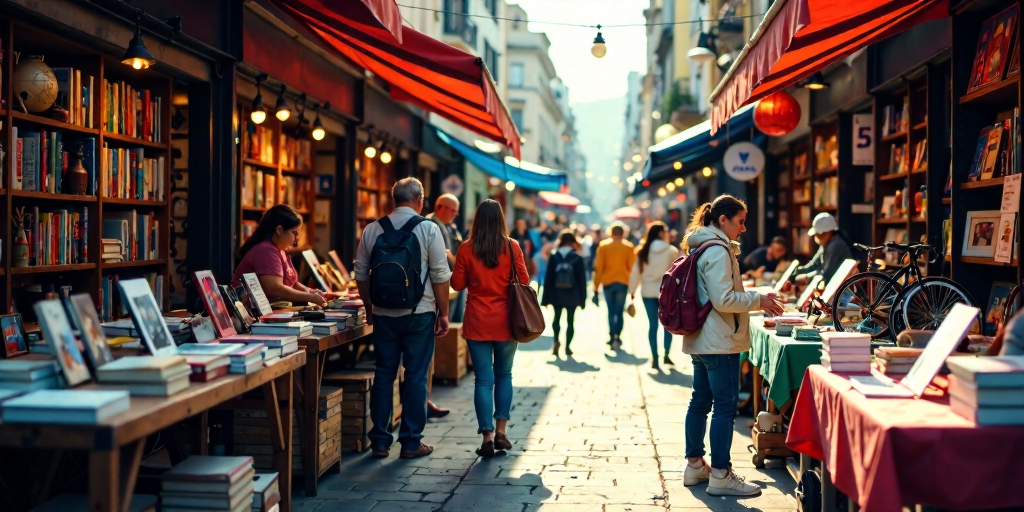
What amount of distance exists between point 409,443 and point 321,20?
3199 mm

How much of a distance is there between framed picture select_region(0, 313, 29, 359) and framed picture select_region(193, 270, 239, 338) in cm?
95

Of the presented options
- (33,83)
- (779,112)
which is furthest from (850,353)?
(779,112)

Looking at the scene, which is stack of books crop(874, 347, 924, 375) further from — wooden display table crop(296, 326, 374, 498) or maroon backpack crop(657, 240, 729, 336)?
wooden display table crop(296, 326, 374, 498)

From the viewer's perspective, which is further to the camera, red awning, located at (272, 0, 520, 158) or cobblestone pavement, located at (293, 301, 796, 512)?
red awning, located at (272, 0, 520, 158)

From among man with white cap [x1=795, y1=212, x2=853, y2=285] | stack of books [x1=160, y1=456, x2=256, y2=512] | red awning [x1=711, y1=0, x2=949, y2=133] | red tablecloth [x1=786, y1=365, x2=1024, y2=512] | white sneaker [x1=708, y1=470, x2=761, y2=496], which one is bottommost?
white sneaker [x1=708, y1=470, x2=761, y2=496]

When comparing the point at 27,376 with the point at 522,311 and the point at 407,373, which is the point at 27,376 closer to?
the point at 407,373

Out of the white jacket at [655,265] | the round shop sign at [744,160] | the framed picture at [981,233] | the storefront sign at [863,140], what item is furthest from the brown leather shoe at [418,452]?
the round shop sign at [744,160]

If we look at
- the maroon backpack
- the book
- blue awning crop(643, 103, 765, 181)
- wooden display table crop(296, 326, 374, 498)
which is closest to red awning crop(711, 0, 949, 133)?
the maroon backpack

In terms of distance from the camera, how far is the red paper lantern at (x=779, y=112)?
33.7 ft

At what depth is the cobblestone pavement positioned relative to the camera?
557 centimetres

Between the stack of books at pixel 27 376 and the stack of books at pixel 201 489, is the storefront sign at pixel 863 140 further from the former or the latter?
the stack of books at pixel 27 376

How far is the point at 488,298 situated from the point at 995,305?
12.2ft

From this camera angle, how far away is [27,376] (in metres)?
3.63

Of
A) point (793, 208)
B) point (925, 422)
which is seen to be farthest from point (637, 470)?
point (793, 208)
